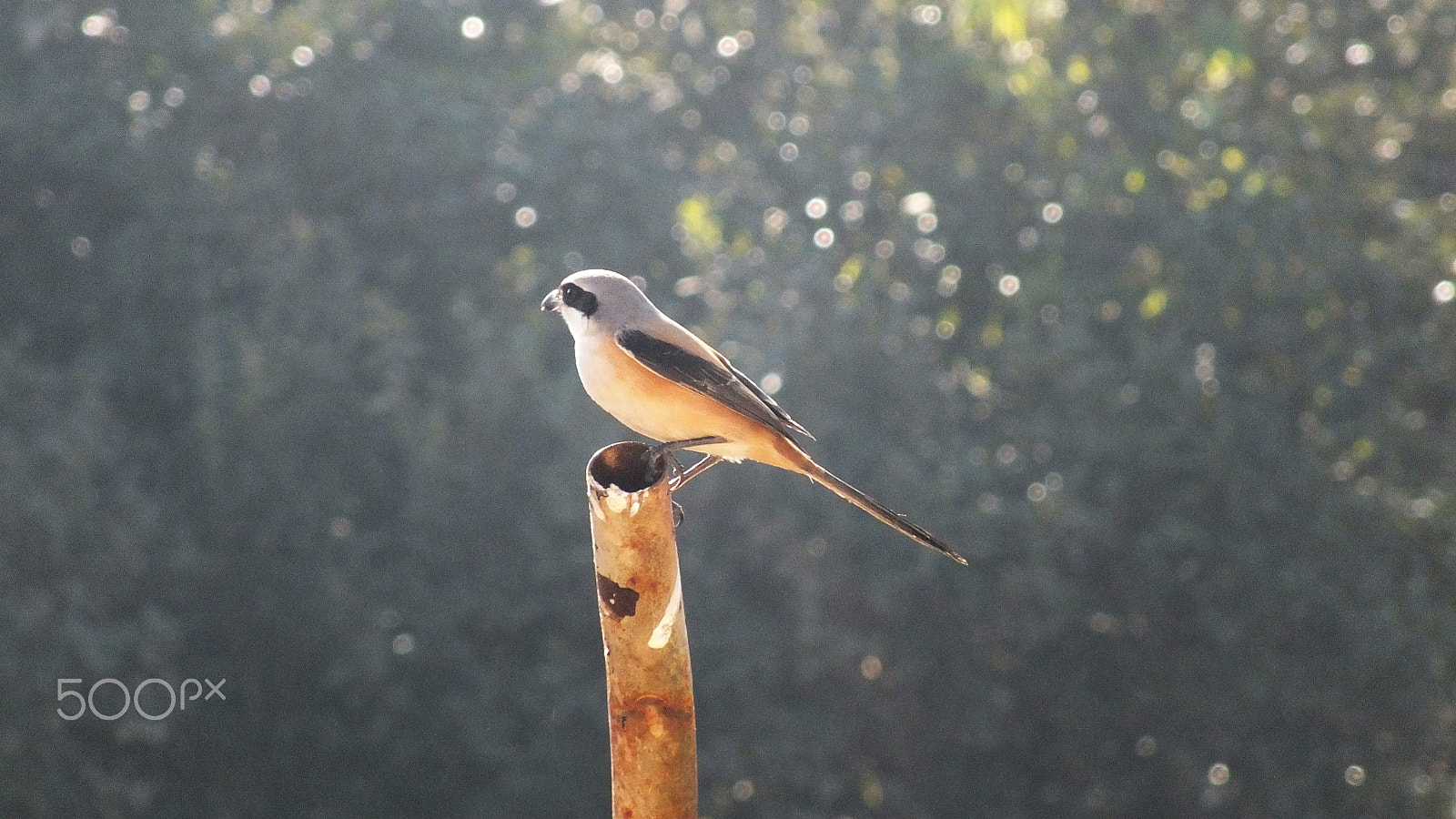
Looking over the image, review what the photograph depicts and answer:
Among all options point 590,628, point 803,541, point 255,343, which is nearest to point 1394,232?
point 803,541

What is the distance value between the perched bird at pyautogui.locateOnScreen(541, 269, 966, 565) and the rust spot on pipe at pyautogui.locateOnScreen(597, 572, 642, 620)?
787 mm

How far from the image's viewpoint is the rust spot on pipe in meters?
2.96

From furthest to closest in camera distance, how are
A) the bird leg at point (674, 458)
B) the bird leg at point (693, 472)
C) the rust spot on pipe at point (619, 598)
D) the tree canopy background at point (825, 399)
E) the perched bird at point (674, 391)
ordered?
the tree canopy background at point (825, 399)
the perched bird at point (674, 391)
the bird leg at point (693, 472)
the bird leg at point (674, 458)
the rust spot on pipe at point (619, 598)

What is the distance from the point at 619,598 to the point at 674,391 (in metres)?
1.04

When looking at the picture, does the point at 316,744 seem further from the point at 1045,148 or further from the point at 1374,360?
the point at 1374,360

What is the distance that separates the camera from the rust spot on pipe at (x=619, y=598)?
9.72 feet

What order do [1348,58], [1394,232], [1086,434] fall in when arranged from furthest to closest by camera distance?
[1348,58] → [1394,232] → [1086,434]

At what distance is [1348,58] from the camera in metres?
9.45

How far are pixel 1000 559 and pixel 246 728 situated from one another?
4.51m

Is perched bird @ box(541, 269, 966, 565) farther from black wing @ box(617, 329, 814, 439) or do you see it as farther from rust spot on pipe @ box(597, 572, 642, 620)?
rust spot on pipe @ box(597, 572, 642, 620)

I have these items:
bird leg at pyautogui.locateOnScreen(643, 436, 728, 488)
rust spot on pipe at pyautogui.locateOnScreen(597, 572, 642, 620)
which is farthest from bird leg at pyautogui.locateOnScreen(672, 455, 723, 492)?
rust spot on pipe at pyautogui.locateOnScreen(597, 572, 642, 620)

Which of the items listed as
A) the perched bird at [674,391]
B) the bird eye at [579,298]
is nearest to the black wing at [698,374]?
the perched bird at [674,391]

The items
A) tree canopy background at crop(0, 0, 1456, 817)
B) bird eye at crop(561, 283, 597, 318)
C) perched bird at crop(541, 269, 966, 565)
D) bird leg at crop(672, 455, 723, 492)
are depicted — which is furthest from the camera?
tree canopy background at crop(0, 0, 1456, 817)

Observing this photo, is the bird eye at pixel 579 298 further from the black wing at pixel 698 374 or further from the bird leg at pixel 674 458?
the bird leg at pixel 674 458
